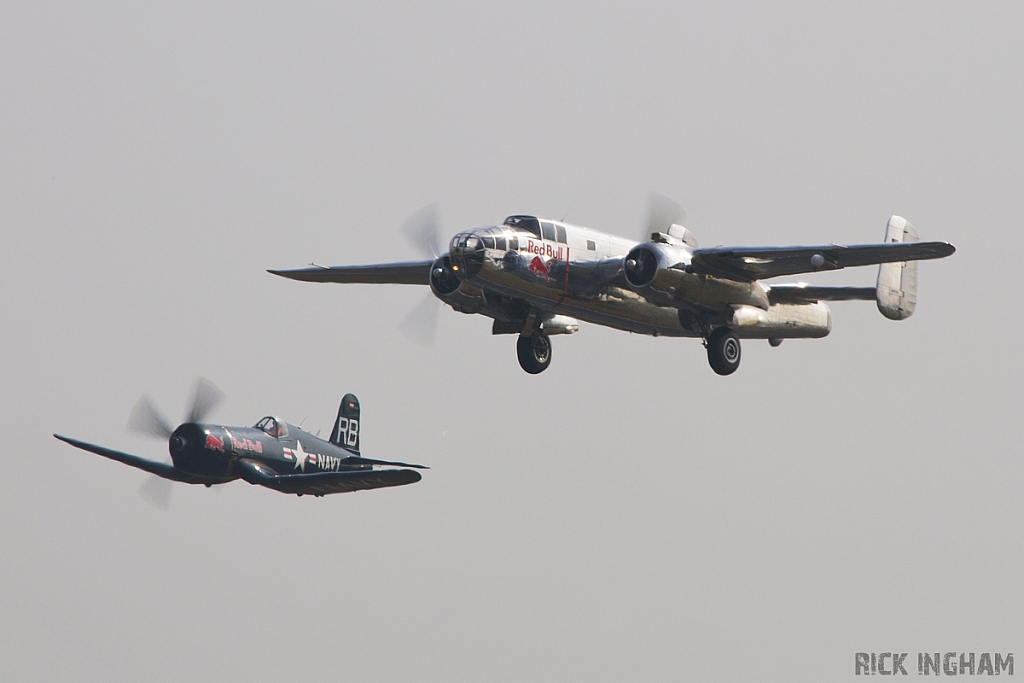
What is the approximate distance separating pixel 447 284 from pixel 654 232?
547cm

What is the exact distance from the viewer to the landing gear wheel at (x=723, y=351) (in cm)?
3572

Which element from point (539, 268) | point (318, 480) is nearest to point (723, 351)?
point (539, 268)

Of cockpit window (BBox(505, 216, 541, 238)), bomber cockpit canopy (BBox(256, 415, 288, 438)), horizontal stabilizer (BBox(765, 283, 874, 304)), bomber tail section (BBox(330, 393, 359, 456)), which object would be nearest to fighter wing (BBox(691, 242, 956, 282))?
horizontal stabilizer (BBox(765, 283, 874, 304))

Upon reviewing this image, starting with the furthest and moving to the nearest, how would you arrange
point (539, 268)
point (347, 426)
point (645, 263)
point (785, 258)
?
point (347, 426)
point (785, 258)
point (645, 263)
point (539, 268)

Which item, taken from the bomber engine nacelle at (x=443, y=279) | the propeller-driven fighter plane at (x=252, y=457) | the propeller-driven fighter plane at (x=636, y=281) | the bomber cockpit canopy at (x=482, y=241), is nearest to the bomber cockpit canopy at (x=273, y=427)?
the propeller-driven fighter plane at (x=252, y=457)

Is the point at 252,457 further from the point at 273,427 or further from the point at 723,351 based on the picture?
the point at 723,351

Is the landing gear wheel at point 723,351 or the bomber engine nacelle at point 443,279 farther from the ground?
the bomber engine nacelle at point 443,279

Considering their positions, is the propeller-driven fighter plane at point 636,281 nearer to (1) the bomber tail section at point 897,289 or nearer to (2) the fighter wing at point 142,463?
(1) the bomber tail section at point 897,289

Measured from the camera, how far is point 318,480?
38719 millimetres

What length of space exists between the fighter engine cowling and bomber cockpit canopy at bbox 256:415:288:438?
1326 centimetres

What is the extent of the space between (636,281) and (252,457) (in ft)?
44.0

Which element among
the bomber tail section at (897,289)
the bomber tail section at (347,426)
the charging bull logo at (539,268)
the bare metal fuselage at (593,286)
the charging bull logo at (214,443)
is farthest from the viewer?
the bomber tail section at (347,426)

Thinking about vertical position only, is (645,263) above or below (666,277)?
above

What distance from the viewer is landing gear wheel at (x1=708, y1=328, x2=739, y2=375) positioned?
117ft
